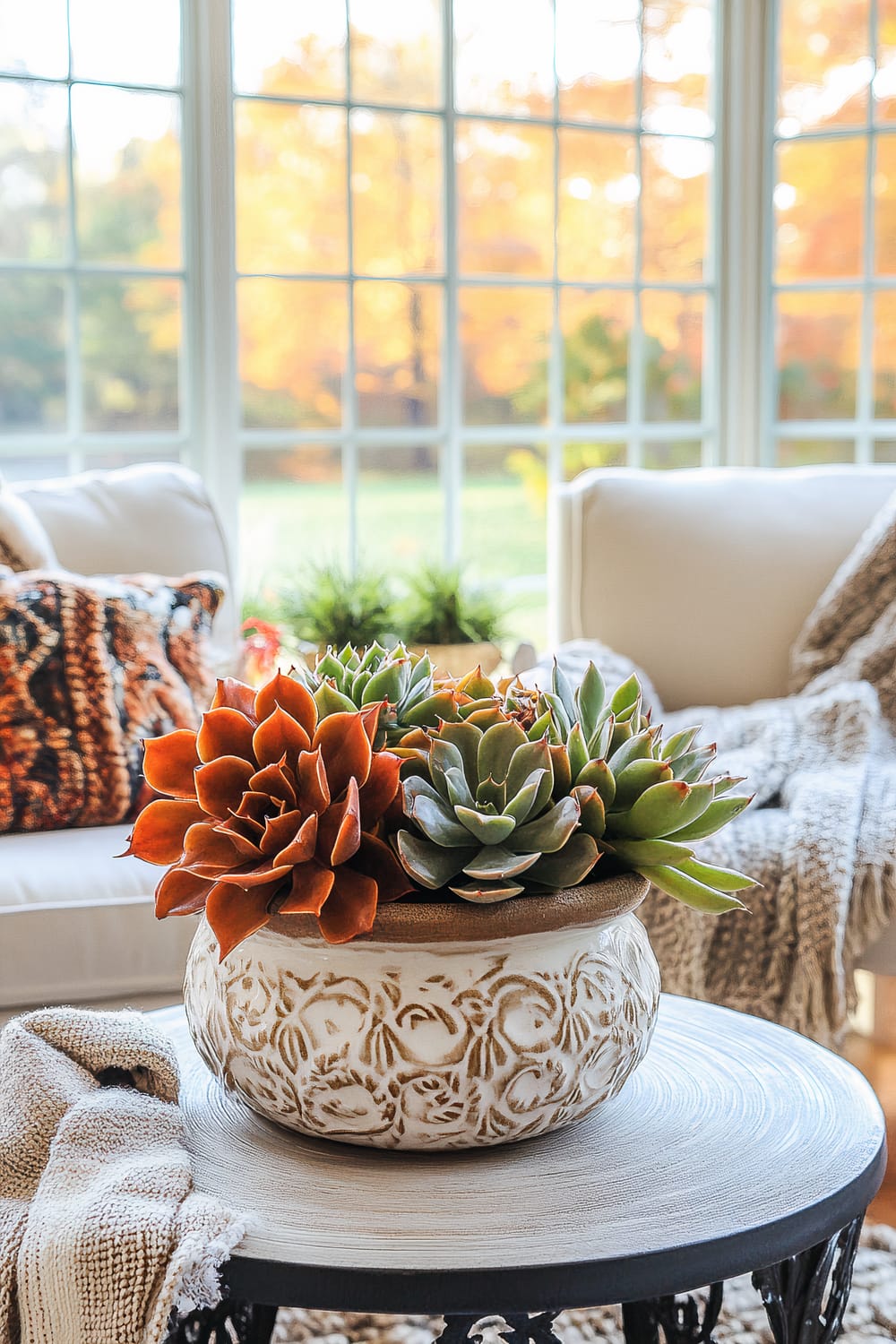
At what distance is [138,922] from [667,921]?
26.0 inches

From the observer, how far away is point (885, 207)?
3.22 meters

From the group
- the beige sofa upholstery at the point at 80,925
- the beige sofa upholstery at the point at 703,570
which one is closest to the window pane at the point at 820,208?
the beige sofa upholstery at the point at 703,570

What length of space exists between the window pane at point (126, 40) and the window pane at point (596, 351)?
1.03 m

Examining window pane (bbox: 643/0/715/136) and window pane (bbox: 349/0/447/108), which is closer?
window pane (bbox: 349/0/447/108)

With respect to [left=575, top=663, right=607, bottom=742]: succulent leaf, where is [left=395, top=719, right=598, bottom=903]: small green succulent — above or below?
below

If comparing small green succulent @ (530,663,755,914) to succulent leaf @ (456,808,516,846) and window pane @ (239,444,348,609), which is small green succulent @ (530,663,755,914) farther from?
window pane @ (239,444,348,609)

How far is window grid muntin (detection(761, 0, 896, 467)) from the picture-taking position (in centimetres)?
321

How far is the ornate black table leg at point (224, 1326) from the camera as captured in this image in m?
0.79

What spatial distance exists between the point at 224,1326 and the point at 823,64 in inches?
125

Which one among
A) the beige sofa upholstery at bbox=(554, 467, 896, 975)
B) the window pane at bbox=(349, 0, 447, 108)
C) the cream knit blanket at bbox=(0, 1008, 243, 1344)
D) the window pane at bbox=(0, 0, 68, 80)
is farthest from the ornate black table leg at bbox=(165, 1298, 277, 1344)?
the window pane at bbox=(349, 0, 447, 108)

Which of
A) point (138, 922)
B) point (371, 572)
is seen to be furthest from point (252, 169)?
point (138, 922)

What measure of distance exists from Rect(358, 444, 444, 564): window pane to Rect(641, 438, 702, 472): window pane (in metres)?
0.57

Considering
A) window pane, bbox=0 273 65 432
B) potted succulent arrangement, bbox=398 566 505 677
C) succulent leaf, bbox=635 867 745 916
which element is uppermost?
window pane, bbox=0 273 65 432

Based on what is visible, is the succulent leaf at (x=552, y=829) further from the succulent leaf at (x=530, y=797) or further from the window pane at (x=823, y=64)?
the window pane at (x=823, y=64)
